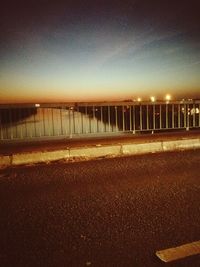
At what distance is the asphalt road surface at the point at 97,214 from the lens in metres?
2.95

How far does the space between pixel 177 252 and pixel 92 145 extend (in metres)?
5.09

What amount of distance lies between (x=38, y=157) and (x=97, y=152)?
5.14ft

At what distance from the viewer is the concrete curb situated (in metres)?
7.05

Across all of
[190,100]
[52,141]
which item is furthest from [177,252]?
[190,100]

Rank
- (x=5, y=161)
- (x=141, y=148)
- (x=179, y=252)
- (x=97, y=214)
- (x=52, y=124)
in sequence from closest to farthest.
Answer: (x=179, y=252) → (x=97, y=214) → (x=5, y=161) → (x=141, y=148) → (x=52, y=124)

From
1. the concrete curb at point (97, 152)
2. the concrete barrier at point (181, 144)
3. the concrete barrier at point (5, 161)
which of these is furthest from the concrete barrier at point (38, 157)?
the concrete barrier at point (181, 144)

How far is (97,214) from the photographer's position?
156 inches

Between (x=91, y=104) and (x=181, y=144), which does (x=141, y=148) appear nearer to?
(x=181, y=144)

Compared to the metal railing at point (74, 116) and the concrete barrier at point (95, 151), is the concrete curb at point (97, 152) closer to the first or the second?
the concrete barrier at point (95, 151)

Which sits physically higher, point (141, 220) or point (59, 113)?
point (59, 113)

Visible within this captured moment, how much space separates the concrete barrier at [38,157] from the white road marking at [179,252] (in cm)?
478

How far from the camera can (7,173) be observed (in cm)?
627

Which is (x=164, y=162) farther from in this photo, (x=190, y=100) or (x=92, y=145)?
(x=190, y=100)

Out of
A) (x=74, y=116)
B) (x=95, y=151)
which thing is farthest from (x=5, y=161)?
(x=74, y=116)
